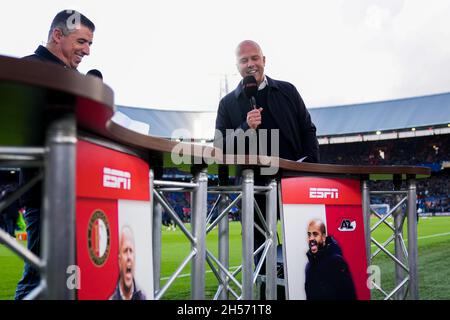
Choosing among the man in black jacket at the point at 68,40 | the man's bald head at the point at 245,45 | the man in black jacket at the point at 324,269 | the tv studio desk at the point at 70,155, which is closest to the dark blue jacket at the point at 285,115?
the man's bald head at the point at 245,45

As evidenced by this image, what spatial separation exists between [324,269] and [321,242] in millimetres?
165

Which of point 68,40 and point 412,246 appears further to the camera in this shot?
point 412,246

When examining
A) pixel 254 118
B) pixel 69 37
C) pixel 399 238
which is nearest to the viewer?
pixel 69 37

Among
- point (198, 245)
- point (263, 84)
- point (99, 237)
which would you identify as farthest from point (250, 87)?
point (99, 237)

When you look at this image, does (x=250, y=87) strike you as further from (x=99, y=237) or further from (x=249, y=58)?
(x=99, y=237)

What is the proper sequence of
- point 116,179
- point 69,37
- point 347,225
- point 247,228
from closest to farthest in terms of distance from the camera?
point 116,179 < point 247,228 < point 69,37 < point 347,225

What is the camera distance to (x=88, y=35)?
9.74ft

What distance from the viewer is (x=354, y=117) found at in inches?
1489

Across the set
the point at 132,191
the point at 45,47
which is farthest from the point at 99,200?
the point at 45,47

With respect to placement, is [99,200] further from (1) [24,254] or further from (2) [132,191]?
(1) [24,254]

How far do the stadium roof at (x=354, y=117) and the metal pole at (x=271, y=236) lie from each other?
29.1 meters
